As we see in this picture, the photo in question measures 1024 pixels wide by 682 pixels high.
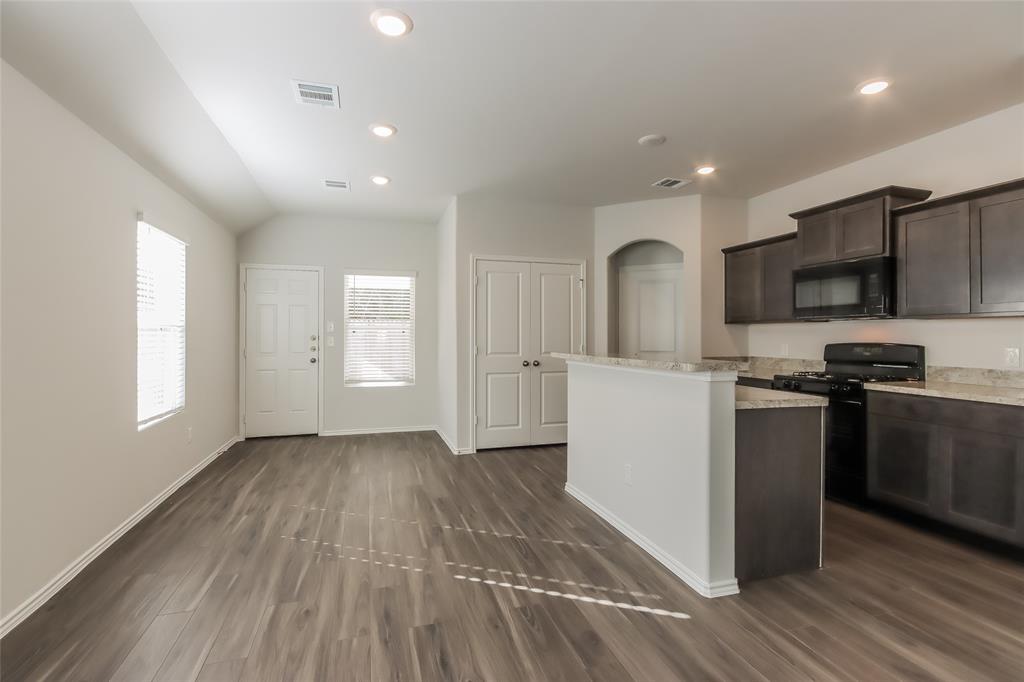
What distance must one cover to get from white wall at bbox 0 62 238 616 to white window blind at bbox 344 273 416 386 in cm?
240

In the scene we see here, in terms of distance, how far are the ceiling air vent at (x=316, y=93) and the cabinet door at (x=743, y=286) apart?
13.0ft

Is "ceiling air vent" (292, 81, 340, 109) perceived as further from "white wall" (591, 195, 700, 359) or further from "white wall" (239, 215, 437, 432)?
"white wall" (591, 195, 700, 359)

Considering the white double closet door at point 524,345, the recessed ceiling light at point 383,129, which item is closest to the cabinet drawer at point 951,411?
the white double closet door at point 524,345

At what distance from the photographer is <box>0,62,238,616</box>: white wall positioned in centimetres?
203

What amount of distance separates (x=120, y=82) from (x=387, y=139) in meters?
1.56

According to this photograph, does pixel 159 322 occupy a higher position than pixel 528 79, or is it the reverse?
pixel 528 79

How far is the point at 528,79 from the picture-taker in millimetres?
2689

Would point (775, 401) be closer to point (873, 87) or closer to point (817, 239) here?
point (873, 87)

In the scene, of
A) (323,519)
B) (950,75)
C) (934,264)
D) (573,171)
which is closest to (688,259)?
(573,171)

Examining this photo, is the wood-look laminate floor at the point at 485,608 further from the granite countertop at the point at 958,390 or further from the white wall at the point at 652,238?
the white wall at the point at 652,238

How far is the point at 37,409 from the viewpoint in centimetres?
217

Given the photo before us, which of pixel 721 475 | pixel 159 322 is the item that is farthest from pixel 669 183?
pixel 159 322

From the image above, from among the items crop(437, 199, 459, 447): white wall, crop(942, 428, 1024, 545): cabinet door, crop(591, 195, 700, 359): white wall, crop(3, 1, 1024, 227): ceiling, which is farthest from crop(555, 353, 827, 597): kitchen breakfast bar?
crop(437, 199, 459, 447): white wall

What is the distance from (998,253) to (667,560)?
8.99 feet
